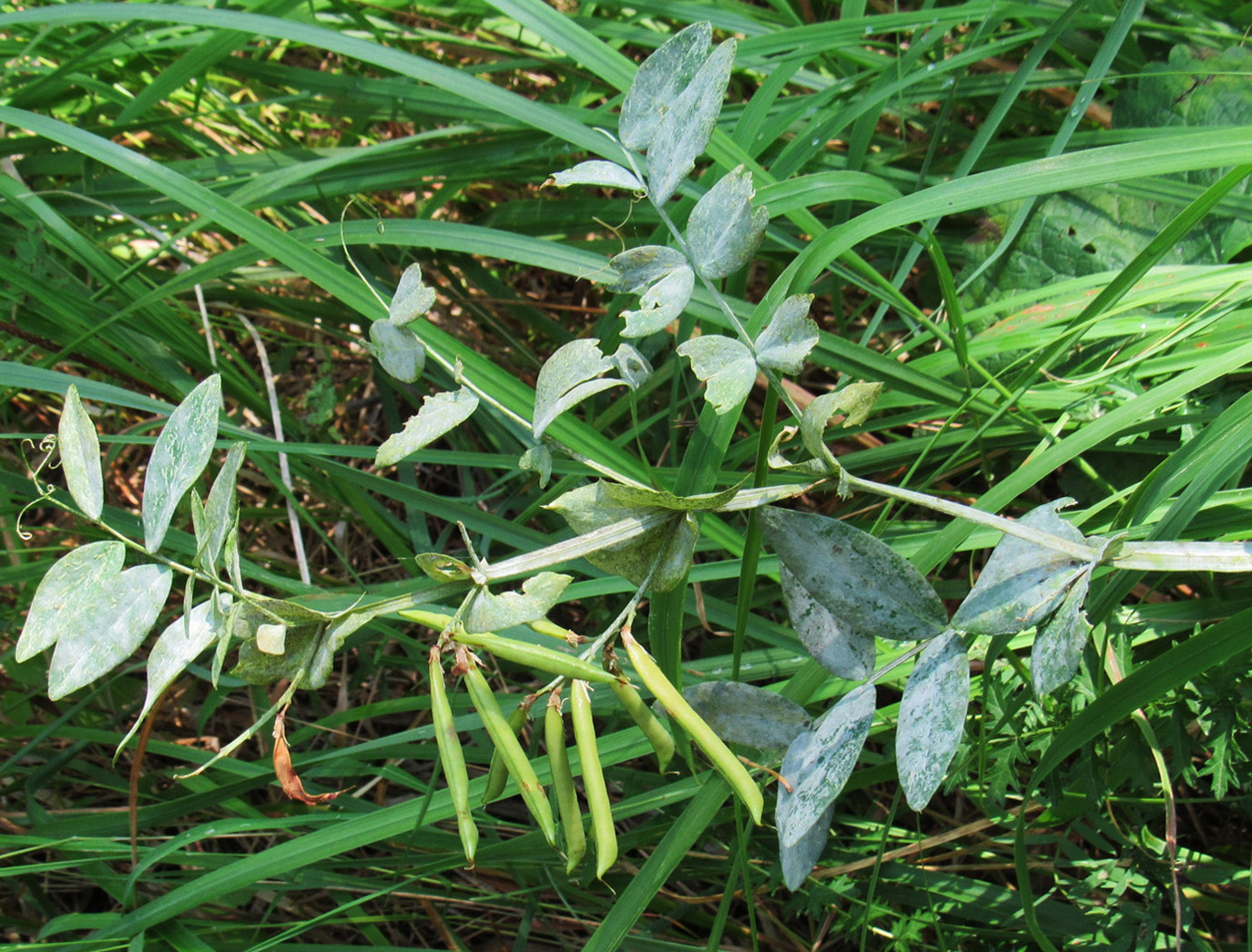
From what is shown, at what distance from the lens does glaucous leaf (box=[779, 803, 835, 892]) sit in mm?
783

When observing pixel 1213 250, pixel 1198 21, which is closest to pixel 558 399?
pixel 1213 250

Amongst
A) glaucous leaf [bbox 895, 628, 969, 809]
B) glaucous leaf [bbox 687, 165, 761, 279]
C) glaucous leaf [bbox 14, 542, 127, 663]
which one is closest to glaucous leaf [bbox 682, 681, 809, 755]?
glaucous leaf [bbox 895, 628, 969, 809]

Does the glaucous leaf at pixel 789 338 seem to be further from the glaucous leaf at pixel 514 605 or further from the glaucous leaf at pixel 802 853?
the glaucous leaf at pixel 802 853

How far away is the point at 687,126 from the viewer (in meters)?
0.75

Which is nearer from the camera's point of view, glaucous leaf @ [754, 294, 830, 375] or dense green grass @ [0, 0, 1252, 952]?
glaucous leaf @ [754, 294, 830, 375]

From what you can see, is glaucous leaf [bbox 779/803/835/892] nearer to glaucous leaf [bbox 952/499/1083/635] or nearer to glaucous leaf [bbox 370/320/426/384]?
glaucous leaf [bbox 952/499/1083/635]

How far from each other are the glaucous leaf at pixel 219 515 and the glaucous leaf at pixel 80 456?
9 centimetres

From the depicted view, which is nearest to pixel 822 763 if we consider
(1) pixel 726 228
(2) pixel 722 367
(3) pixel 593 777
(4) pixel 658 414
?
(3) pixel 593 777

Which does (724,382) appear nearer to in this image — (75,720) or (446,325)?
(446,325)

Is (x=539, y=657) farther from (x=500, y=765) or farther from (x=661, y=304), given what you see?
→ (x=661, y=304)

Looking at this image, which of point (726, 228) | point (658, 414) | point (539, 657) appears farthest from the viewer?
point (658, 414)

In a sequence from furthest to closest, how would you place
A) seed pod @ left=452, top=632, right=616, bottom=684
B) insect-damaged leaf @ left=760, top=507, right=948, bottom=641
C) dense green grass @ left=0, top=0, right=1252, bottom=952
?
dense green grass @ left=0, top=0, right=1252, bottom=952
insect-damaged leaf @ left=760, top=507, right=948, bottom=641
seed pod @ left=452, top=632, right=616, bottom=684

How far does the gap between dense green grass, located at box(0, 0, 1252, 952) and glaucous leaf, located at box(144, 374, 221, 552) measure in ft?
1.36

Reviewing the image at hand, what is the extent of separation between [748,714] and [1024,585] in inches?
9.7
